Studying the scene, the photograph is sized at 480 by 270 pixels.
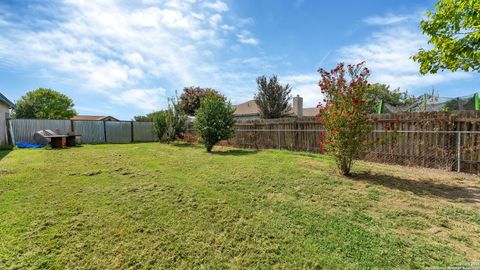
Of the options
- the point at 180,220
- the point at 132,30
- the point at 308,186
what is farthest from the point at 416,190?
the point at 132,30

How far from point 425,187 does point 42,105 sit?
161 ft

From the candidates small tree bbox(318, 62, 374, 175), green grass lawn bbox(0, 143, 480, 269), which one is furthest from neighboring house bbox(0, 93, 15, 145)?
small tree bbox(318, 62, 374, 175)

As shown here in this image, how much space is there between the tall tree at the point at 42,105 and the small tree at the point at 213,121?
38516 millimetres

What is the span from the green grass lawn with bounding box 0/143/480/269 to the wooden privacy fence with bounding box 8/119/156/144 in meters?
10.9

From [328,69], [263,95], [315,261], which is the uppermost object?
[263,95]

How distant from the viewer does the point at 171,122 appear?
14516 mm

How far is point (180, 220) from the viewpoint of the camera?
3008mm

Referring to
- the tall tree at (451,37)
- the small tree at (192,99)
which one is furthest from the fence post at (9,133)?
the tall tree at (451,37)

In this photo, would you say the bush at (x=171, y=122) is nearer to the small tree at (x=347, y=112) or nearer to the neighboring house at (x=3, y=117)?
the neighboring house at (x=3, y=117)

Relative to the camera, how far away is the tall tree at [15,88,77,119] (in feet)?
116

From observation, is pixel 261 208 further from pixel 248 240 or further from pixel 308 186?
pixel 308 186

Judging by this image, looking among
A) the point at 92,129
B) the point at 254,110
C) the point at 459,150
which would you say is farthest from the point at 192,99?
the point at 459,150

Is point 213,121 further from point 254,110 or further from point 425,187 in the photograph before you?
point 254,110

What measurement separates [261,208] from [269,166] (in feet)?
9.69
